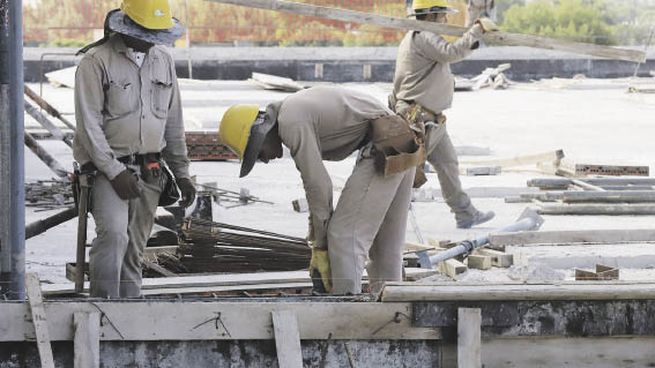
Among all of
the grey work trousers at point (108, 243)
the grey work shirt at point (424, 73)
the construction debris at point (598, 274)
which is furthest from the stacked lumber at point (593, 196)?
the grey work trousers at point (108, 243)

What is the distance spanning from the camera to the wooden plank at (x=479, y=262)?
1009cm

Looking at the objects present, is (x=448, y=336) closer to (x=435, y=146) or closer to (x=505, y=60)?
(x=435, y=146)

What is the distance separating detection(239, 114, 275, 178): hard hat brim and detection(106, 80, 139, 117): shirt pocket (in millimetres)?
826

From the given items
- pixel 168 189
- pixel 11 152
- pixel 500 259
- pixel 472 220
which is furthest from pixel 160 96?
pixel 472 220

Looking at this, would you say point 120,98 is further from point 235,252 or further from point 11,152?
point 235,252

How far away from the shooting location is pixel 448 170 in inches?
465

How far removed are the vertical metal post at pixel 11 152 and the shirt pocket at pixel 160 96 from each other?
2.78ft

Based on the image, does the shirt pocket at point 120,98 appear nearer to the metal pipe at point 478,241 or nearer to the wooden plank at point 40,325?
the wooden plank at point 40,325

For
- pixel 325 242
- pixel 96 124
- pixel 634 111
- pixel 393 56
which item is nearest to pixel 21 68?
pixel 96 124

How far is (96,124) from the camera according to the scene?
7336 mm

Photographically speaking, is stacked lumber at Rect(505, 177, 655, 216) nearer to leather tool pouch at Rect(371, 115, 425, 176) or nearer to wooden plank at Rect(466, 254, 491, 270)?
wooden plank at Rect(466, 254, 491, 270)

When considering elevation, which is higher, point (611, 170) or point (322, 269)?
point (322, 269)

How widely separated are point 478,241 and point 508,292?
4413 millimetres

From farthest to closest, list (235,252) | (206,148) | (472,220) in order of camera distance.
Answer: (206,148), (472,220), (235,252)
